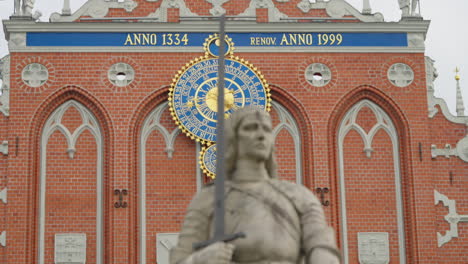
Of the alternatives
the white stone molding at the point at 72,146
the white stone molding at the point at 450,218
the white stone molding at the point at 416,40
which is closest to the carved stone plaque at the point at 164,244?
the white stone molding at the point at 72,146

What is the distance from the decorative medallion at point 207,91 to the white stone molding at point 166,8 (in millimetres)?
693

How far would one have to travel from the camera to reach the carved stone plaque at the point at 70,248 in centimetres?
1773

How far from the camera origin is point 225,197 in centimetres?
587

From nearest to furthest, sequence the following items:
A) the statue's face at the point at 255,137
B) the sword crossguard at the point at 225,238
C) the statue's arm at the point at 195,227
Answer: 1. the sword crossguard at the point at 225,238
2. the statue's arm at the point at 195,227
3. the statue's face at the point at 255,137

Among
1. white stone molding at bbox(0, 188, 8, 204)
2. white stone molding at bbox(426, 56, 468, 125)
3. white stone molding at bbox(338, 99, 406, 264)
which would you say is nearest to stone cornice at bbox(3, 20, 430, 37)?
white stone molding at bbox(426, 56, 468, 125)

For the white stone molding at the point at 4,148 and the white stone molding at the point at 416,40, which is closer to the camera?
the white stone molding at the point at 4,148

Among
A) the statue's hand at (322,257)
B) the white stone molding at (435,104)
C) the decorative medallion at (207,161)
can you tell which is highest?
the white stone molding at (435,104)

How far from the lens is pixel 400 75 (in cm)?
1881

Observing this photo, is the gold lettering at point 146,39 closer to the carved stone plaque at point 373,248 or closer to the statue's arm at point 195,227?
the carved stone plaque at point 373,248

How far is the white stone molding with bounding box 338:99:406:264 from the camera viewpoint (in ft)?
59.8

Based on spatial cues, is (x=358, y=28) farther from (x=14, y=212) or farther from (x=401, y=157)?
(x=14, y=212)

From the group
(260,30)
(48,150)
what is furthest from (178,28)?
(48,150)

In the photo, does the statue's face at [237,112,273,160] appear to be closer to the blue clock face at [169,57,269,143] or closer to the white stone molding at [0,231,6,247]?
the blue clock face at [169,57,269,143]

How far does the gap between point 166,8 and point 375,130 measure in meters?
4.12
